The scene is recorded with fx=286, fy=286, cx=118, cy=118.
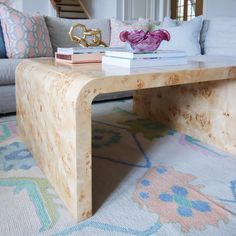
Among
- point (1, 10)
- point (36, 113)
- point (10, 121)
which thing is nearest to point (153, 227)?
point (36, 113)

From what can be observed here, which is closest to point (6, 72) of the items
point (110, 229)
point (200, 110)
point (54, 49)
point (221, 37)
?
point (54, 49)

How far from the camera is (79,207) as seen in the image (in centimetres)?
81

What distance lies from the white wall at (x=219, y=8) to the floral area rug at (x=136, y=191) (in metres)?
3.17

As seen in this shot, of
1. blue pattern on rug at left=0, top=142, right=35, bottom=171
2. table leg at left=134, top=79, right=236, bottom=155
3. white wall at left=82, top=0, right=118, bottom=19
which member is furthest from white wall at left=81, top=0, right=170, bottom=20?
blue pattern on rug at left=0, top=142, right=35, bottom=171

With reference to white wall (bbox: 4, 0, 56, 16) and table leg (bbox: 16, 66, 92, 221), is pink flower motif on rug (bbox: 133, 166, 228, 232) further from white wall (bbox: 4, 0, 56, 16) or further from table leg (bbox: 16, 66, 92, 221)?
white wall (bbox: 4, 0, 56, 16)

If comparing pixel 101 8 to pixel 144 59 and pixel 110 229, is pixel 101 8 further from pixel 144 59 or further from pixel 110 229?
pixel 110 229

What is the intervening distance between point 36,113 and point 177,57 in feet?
1.87

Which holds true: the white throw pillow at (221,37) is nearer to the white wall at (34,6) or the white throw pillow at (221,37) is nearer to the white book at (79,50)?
the white book at (79,50)

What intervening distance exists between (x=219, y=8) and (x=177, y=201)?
3.93 metres

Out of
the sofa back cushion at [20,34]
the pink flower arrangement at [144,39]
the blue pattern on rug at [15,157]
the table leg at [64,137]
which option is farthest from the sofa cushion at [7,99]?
the pink flower arrangement at [144,39]

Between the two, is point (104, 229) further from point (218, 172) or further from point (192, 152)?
point (192, 152)

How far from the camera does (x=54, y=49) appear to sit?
101 inches

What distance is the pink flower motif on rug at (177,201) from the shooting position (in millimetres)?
821

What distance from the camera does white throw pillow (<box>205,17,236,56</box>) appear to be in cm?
238
